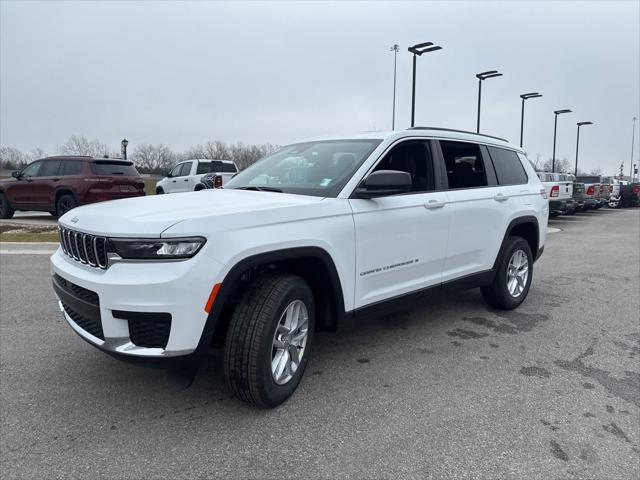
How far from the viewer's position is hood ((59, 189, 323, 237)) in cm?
273

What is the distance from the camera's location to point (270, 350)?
9.77ft

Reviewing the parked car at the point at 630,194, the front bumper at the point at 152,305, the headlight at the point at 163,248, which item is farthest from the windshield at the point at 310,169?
the parked car at the point at 630,194

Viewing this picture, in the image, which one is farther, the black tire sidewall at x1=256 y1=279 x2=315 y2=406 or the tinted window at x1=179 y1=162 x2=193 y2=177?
→ the tinted window at x1=179 y1=162 x2=193 y2=177

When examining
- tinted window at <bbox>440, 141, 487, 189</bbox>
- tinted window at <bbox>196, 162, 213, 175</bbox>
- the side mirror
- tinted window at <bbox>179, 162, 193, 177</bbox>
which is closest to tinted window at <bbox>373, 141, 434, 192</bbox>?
tinted window at <bbox>440, 141, 487, 189</bbox>

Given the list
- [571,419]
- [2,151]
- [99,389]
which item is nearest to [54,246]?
[99,389]

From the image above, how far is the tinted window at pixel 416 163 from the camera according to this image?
165 inches

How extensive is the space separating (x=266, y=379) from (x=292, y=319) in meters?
0.43

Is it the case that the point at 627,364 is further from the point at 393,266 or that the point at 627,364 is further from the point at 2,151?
the point at 2,151

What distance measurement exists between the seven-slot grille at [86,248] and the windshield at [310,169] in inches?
54.2

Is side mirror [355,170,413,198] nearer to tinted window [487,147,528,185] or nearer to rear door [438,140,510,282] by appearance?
rear door [438,140,510,282]

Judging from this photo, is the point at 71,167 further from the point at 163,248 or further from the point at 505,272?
the point at 163,248

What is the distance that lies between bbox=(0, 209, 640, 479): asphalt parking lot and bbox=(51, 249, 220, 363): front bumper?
0.55 metres

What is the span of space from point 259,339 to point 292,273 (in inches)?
25.4

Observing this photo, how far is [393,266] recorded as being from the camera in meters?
3.86
